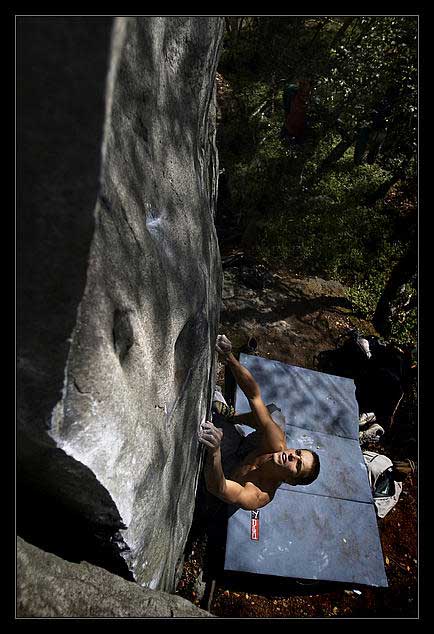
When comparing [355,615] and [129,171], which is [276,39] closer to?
[129,171]

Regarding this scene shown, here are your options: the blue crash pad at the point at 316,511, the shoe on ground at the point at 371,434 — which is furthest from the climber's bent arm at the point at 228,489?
the shoe on ground at the point at 371,434

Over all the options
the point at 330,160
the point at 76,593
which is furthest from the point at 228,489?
the point at 330,160

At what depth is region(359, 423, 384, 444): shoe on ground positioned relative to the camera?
16.5ft

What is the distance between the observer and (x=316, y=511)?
12.8 feet

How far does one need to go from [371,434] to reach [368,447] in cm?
19

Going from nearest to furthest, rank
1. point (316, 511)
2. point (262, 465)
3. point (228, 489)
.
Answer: point (228, 489)
point (262, 465)
point (316, 511)

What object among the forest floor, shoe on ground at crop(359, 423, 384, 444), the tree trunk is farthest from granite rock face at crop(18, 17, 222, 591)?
the tree trunk

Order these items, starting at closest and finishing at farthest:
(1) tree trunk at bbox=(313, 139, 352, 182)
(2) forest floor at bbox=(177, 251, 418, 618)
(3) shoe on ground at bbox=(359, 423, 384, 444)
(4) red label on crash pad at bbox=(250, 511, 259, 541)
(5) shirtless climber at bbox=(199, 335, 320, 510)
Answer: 1. (5) shirtless climber at bbox=(199, 335, 320, 510)
2. (4) red label on crash pad at bbox=(250, 511, 259, 541)
3. (2) forest floor at bbox=(177, 251, 418, 618)
4. (3) shoe on ground at bbox=(359, 423, 384, 444)
5. (1) tree trunk at bbox=(313, 139, 352, 182)

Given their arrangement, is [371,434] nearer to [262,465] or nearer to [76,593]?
[262,465]

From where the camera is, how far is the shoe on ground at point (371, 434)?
5.02m

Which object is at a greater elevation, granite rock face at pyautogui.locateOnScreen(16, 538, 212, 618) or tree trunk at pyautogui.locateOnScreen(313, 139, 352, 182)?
tree trunk at pyautogui.locateOnScreen(313, 139, 352, 182)

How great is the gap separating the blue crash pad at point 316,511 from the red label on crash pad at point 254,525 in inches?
0.8

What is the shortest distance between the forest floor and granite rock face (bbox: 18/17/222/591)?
5.05 feet

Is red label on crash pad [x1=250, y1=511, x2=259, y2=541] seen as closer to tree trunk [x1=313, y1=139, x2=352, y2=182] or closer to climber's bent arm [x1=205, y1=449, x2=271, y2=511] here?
climber's bent arm [x1=205, y1=449, x2=271, y2=511]
